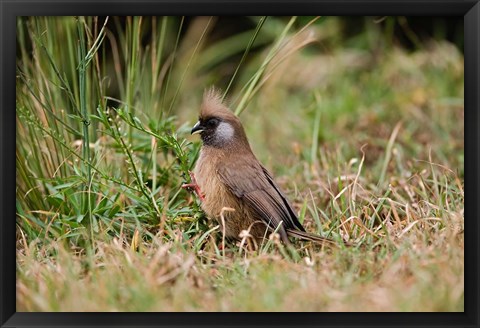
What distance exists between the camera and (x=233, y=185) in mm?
4629

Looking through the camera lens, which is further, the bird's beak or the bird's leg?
the bird's beak

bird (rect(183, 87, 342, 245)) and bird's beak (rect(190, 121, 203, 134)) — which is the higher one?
bird's beak (rect(190, 121, 203, 134))

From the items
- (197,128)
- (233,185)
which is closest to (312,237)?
(233,185)

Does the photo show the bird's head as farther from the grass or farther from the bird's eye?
the grass

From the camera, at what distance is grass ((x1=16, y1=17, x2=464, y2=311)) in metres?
3.56

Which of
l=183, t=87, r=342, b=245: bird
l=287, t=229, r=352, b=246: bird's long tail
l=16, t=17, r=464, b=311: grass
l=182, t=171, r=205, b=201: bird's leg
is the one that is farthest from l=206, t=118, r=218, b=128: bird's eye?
l=287, t=229, r=352, b=246: bird's long tail

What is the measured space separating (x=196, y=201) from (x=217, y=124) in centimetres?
52

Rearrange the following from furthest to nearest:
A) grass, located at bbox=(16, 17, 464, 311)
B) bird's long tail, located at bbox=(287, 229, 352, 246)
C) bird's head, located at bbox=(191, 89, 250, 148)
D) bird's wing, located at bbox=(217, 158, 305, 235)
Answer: bird's head, located at bbox=(191, 89, 250, 148)
bird's wing, located at bbox=(217, 158, 305, 235)
bird's long tail, located at bbox=(287, 229, 352, 246)
grass, located at bbox=(16, 17, 464, 311)

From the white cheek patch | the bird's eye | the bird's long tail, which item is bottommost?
the bird's long tail

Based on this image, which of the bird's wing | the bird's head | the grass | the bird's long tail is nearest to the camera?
the grass
